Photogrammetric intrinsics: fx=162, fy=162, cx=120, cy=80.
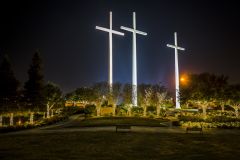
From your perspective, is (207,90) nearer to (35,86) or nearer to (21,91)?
(35,86)

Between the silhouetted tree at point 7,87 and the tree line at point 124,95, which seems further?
the tree line at point 124,95

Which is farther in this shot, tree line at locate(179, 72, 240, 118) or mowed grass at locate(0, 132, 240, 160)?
tree line at locate(179, 72, 240, 118)

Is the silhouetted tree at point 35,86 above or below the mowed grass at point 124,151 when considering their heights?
above

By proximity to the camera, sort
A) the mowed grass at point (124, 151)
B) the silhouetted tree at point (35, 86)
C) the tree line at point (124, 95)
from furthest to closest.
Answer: the tree line at point (124, 95), the silhouetted tree at point (35, 86), the mowed grass at point (124, 151)

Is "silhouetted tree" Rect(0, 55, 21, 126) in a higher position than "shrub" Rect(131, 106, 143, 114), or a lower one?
higher

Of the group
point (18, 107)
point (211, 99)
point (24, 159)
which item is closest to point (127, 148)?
point (24, 159)

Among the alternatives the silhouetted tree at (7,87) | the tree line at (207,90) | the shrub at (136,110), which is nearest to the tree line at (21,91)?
the silhouetted tree at (7,87)

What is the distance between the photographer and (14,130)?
16.6 m

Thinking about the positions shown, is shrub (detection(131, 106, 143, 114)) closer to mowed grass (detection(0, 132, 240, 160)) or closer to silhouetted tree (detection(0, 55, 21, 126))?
silhouetted tree (detection(0, 55, 21, 126))

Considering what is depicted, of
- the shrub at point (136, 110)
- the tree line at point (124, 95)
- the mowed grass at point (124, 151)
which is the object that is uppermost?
the tree line at point (124, 95)

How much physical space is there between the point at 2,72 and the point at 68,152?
1580 centimetres

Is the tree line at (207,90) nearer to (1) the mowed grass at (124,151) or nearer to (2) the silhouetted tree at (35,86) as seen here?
(1) the mowed grass at (124,151)

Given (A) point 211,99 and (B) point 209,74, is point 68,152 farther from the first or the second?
(B) point 209,74

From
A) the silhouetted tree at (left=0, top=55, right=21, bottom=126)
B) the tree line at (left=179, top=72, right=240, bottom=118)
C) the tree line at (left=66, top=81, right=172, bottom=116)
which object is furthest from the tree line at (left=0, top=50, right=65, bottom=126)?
the tree line at (left=179, top=72, right=240, bottom=118)
